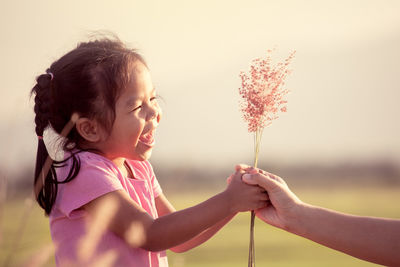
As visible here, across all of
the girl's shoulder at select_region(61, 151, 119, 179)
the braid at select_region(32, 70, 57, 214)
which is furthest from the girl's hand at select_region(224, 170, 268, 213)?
the braid at select_region(32, 70, 57, 214)

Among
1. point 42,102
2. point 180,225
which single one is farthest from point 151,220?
point 42,102

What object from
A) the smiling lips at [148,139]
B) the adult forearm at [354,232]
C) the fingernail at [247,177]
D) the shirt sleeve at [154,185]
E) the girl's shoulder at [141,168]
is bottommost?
the adult forearm at [354,232]

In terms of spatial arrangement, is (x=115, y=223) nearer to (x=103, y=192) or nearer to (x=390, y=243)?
(x=103, y=192)

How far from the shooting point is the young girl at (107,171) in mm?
2434

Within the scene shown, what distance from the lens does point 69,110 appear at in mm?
2719

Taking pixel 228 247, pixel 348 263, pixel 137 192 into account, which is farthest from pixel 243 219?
pixel 137 192

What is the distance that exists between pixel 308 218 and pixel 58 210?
1200 mm

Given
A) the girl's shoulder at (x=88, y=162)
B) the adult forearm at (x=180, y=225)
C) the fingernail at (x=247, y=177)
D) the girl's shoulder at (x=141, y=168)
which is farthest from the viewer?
the girl's shoulder at (x=141, y=168)

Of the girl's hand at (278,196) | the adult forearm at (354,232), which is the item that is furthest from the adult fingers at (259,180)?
the adult forearm at (354,232)

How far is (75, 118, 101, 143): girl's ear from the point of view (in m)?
2.67

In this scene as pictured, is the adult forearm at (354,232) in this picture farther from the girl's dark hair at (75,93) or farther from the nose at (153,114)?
the girl's dark hair at (75,93)

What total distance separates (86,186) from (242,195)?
73cm

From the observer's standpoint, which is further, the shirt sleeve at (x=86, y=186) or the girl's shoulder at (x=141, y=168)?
the girl's shoulder at (x=141, y=168)

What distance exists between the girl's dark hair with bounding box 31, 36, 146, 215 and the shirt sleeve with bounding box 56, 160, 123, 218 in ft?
0.27
